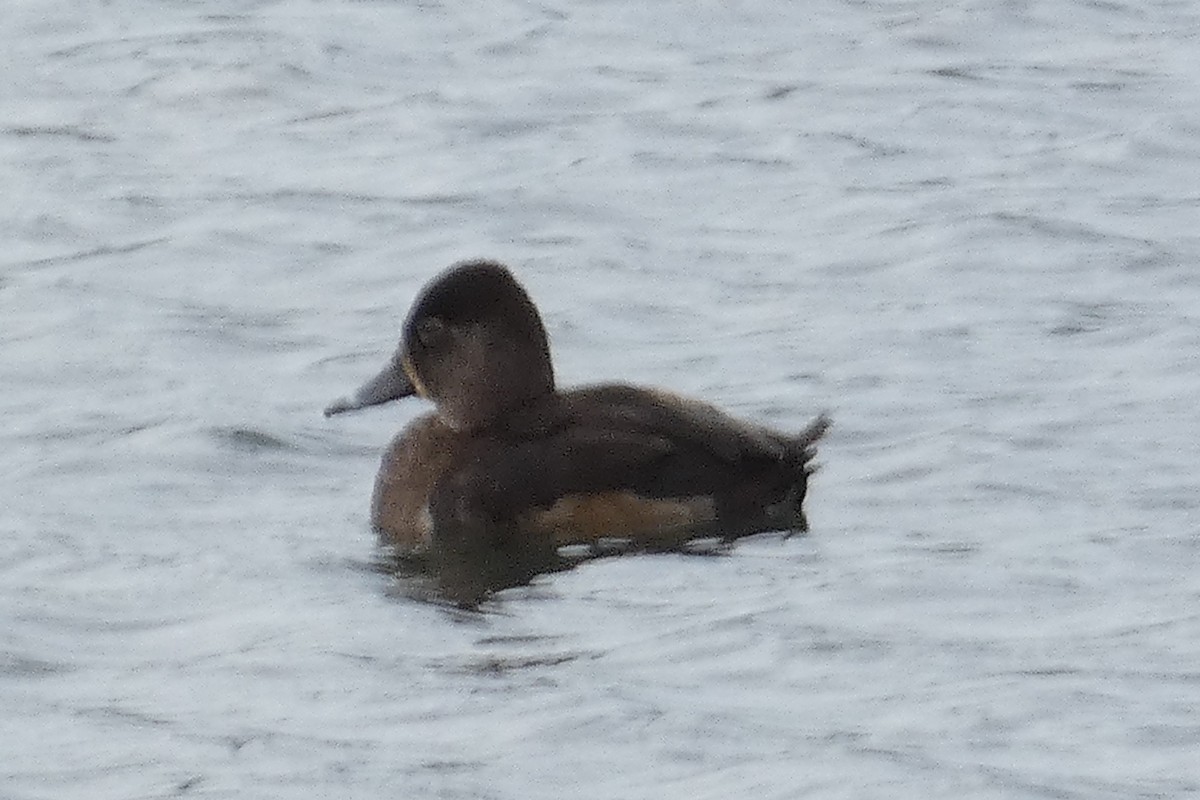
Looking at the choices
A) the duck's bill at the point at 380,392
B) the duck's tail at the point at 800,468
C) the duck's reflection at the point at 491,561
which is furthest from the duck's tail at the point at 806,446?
the duck's bill at the point at 380,392

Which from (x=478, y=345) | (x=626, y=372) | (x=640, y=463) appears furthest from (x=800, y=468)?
(x=626, y=372)

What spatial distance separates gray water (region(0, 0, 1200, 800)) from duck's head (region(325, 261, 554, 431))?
1.42 ft

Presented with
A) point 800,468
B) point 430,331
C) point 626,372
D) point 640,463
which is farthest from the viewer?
point 626,372

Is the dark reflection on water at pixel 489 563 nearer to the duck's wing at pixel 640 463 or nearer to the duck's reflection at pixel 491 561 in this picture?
the duck's reflection at pixel 491 561

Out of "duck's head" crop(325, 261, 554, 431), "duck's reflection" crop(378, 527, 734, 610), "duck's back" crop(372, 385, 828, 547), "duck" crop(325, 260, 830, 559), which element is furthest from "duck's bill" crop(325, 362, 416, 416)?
"duck's reflection" crop(378, 527, 734, 610)

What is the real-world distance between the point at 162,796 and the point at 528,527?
2.13 m

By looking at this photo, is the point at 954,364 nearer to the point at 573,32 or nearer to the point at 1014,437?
the point at 1014,437

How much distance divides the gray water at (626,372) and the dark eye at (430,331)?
497 mm

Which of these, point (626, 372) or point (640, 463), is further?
point (626, 372)

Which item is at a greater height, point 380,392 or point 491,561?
point 380,392

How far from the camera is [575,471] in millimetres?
8047

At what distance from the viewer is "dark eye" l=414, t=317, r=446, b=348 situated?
8.55 meters

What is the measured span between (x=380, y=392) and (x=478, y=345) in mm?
439

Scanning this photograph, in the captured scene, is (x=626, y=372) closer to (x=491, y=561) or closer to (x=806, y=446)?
(x=806, y=446)
